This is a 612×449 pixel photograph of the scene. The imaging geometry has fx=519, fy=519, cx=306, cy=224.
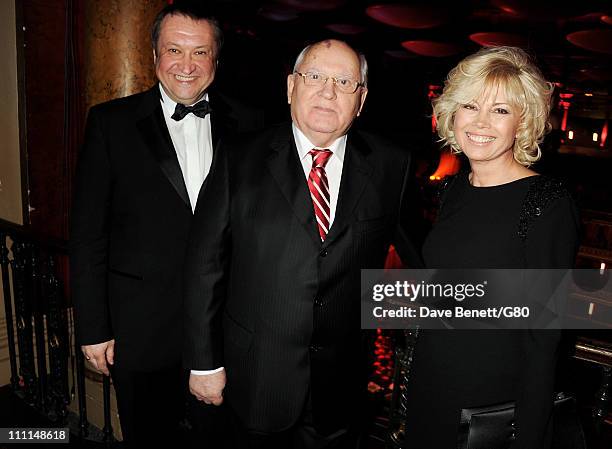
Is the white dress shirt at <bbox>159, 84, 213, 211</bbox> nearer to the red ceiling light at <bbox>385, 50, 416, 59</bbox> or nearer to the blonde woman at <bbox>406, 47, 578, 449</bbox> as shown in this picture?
the blonde woman at <bbox>406, 47, 578, 449</bbox>

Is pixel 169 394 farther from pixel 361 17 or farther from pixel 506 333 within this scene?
pixel 361 17

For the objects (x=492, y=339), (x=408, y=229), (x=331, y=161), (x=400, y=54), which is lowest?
(x=492, y=339)

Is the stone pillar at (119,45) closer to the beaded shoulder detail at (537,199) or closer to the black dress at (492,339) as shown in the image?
the black dress at (492,339)

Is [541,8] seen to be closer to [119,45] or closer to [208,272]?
[119,45]

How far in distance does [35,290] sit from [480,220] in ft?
8.41

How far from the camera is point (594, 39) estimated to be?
7219 millimetres

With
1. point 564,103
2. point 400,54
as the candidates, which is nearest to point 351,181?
point 400,54

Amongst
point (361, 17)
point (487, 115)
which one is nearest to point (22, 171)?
point (487, 115)

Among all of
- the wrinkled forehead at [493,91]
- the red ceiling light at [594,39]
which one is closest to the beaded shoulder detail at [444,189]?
the wrinkled forehead at [493,91]

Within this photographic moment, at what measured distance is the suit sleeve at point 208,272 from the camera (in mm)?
1843

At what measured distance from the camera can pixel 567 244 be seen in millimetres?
1624

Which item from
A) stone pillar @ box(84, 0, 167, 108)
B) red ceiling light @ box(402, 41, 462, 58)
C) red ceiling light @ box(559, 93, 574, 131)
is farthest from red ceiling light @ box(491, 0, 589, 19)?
red ceiling light @ box(559, 93, 574, 131)

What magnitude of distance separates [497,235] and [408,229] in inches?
15.2

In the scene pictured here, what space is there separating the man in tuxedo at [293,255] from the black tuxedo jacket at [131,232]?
28cm
